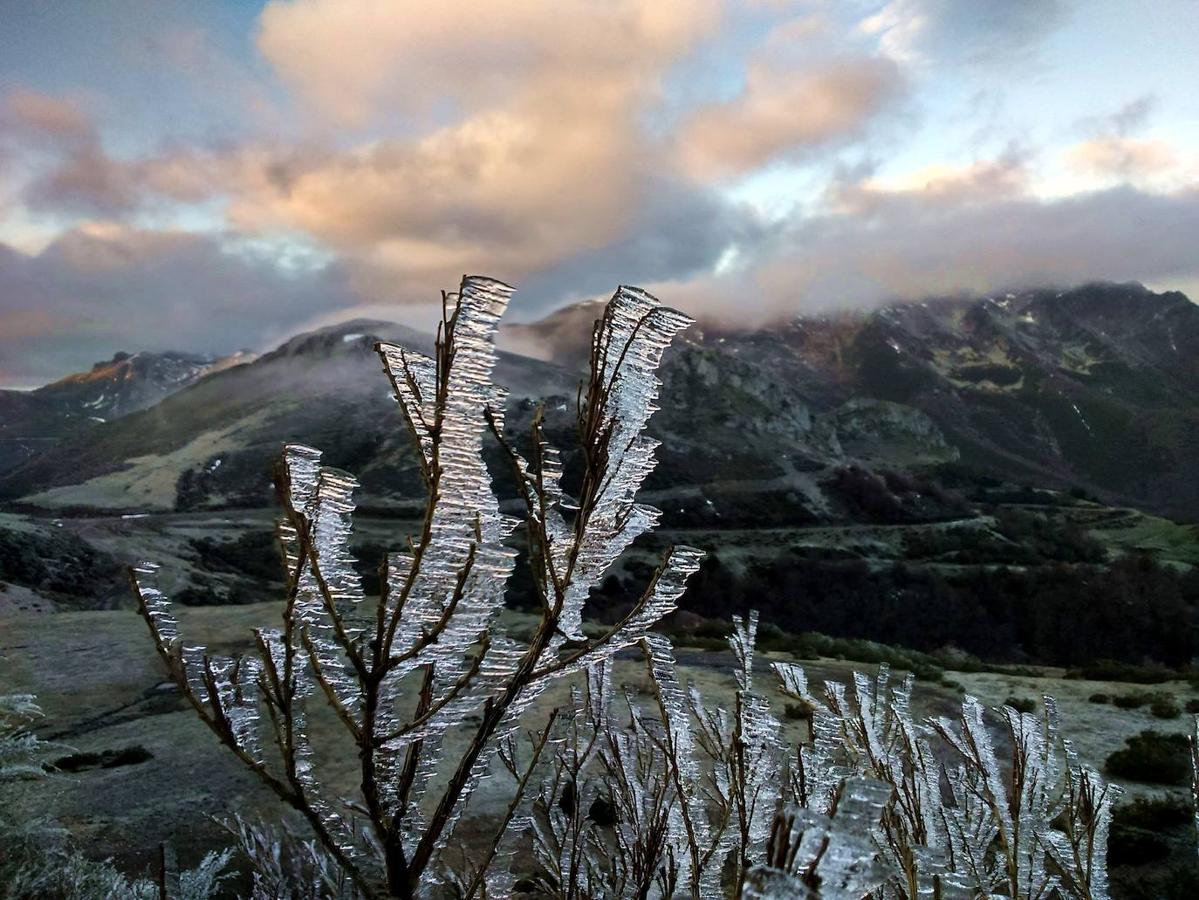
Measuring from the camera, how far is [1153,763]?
10094 mm

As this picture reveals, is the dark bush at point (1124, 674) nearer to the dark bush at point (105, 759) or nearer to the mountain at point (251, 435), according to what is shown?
the dark bush at point (105, 759)

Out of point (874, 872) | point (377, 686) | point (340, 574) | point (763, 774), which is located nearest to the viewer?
point (874, 872)

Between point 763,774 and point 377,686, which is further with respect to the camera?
point 763,774

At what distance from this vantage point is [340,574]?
1638 mm

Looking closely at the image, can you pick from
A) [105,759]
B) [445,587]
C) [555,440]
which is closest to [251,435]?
[555,440]

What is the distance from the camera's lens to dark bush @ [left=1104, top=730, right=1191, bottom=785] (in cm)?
996

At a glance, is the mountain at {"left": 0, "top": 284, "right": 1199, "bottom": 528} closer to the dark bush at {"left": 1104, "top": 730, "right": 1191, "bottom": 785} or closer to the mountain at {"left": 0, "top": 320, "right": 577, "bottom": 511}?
the mountain at {"left": 0, "top": 320, "right": 577, "bottom": 511}

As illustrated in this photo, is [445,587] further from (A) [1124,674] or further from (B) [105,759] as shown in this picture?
(A) [1124,674]

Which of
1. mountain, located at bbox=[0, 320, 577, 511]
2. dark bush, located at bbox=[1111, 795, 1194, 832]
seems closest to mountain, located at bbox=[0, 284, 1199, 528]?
mountain, located at bbox=[0, 320, 577, 511]

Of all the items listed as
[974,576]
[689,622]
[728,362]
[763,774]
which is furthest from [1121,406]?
[763,774]

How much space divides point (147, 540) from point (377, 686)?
40.9 m

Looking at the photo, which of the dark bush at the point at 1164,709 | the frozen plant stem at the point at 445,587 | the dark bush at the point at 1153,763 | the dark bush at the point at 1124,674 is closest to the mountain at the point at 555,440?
the dark bush at the point at 1124,674

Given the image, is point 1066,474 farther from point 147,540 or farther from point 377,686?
point 377,686

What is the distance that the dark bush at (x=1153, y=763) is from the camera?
9961 mm
